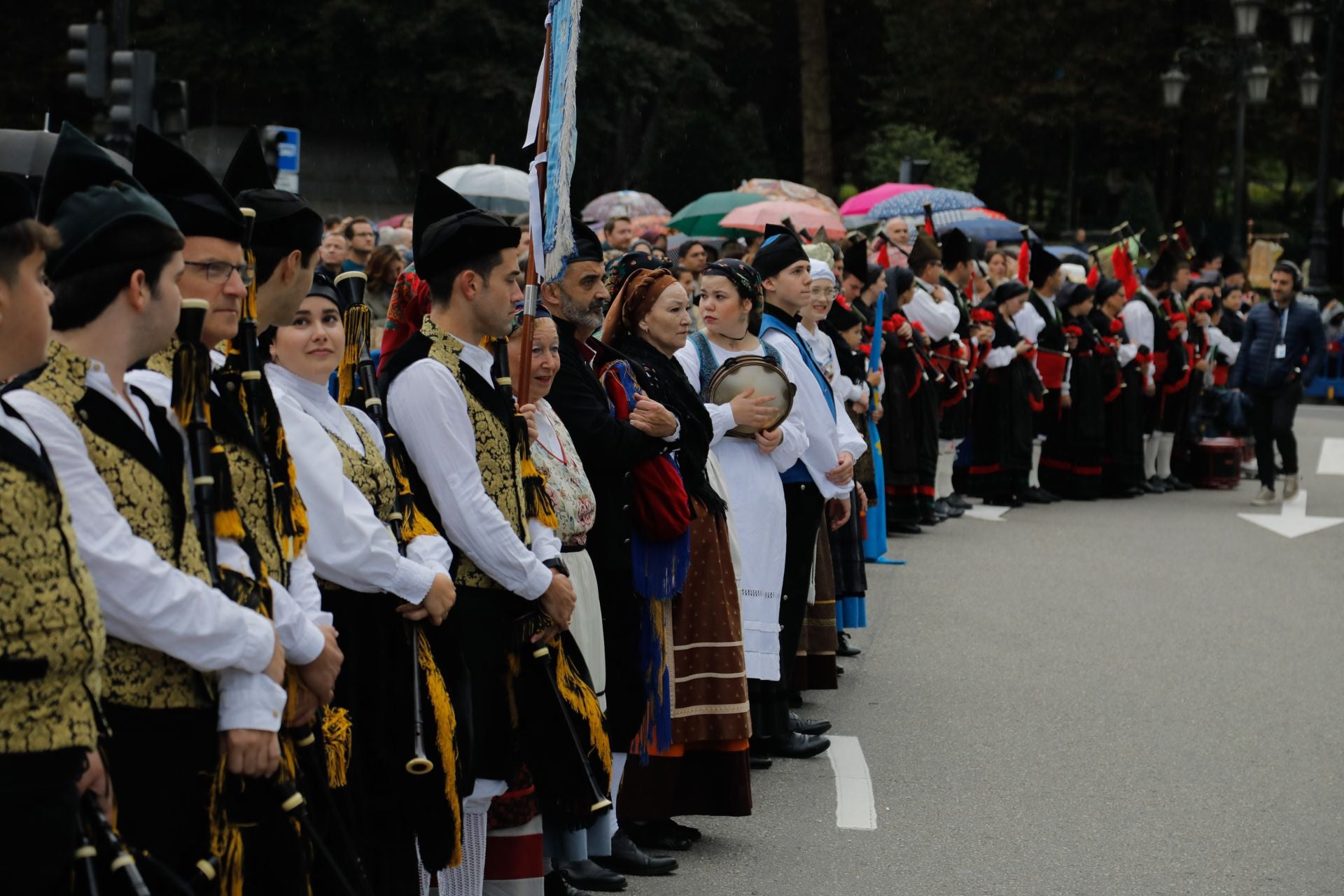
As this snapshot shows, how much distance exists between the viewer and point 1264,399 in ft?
51.8

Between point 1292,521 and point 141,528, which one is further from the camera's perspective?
point 1292,521

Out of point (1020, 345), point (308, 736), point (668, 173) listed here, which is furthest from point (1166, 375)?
point (668, 173)

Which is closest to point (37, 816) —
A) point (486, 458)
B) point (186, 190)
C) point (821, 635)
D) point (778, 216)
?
point (186, 190)

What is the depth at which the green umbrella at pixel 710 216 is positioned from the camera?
19.7 meters

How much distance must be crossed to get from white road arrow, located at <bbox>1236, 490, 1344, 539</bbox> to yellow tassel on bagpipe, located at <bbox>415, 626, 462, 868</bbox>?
36.1 ft

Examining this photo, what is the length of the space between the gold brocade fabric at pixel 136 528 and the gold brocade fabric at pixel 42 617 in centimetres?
26

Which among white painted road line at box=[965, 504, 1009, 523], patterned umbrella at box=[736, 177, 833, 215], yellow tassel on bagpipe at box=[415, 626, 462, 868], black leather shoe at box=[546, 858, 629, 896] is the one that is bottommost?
white painted road line at box=[965, 504, 1009, 523]

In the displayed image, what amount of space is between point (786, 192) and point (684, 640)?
1468 cm

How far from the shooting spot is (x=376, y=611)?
4.11 m

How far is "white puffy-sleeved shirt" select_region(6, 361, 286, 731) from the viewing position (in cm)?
291

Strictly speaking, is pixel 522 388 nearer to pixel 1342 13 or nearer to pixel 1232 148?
pixel 1342 13

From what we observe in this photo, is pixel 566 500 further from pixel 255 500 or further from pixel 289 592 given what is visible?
pixel 255 500

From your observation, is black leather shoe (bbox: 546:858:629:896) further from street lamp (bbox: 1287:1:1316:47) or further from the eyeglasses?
street lamp (bbox: 1287:1:1316:47)

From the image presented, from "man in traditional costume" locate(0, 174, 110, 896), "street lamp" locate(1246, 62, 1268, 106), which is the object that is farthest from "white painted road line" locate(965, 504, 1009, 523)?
"street lamp" locate(1246, 62, 1268, 106)
